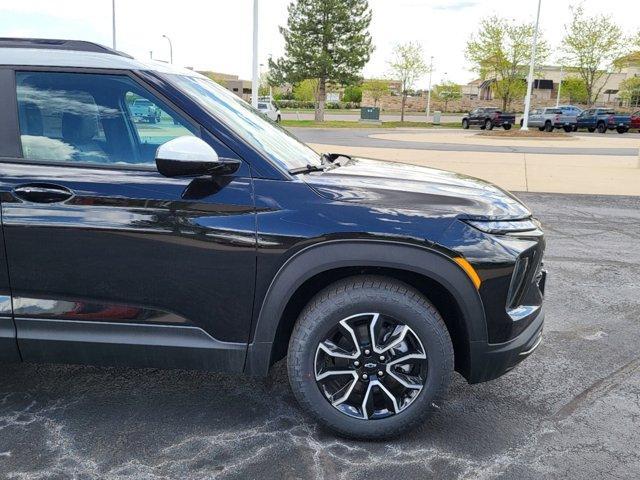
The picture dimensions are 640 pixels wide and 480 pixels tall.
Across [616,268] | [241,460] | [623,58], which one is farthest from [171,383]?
[623,58]

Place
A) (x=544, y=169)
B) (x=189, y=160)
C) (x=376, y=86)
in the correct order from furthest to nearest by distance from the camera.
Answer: (x=376, y=86), (x=544, y=169), (x=189, y=160)

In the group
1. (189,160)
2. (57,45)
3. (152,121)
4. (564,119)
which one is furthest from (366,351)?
(564,119)

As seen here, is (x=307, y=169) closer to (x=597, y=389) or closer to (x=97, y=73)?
(x=97, y=73)

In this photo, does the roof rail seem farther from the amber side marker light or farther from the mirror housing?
the amber side marker light

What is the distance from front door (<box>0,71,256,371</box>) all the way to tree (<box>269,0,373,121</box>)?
44.9 metres

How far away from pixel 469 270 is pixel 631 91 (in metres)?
64.9

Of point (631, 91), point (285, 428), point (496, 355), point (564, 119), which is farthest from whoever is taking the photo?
point (631, 91)

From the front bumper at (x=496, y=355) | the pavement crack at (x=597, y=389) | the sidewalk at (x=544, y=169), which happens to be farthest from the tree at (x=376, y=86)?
the front bumper at (x=496, y=355)

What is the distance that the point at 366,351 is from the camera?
2826 millimetres

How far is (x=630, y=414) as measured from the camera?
3268mm

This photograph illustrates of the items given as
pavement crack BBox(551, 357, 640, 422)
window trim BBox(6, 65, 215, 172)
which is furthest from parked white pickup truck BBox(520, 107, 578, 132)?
window trim BBox(6, 65, 215, 172)

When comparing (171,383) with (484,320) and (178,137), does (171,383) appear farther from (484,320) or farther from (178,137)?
(484,320)

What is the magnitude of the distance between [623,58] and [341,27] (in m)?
23.7

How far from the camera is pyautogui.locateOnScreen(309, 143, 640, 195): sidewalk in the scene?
11.9m
